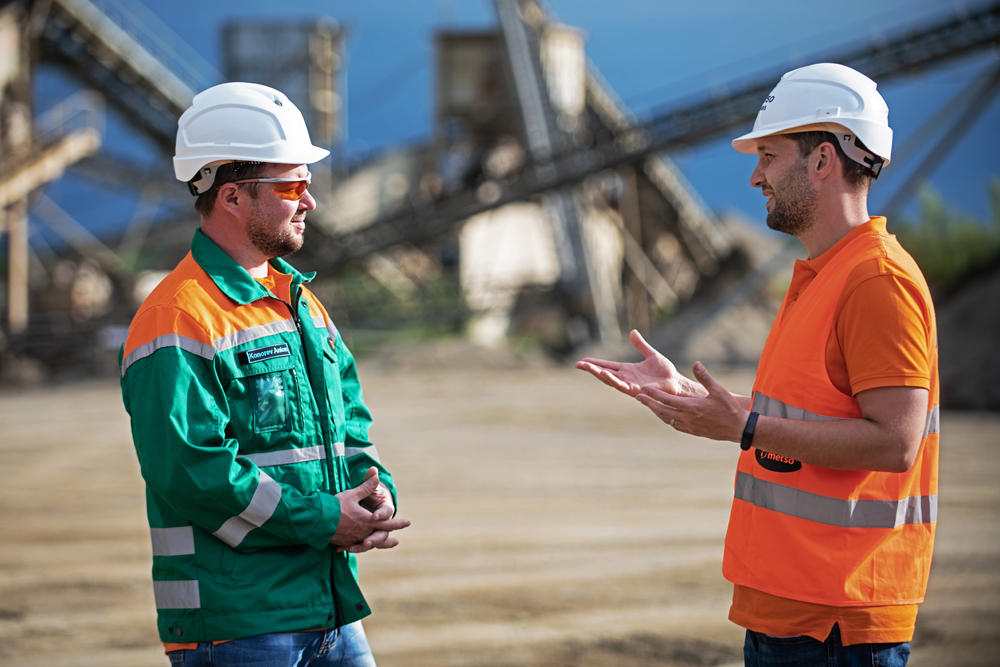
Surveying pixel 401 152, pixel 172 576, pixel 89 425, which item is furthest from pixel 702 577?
pixel 401 152

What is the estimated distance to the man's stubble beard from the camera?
2.36 meters

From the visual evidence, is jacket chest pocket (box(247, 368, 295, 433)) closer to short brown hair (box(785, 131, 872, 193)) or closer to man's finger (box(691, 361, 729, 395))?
man's finger (box(691, 361, 729, 395))

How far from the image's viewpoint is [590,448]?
36.8 ft

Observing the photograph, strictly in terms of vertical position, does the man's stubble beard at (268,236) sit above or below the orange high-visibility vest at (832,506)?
above

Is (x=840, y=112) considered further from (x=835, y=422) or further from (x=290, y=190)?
(x=290, y=190)

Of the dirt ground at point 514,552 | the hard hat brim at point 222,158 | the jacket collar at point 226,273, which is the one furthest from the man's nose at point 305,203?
the dirt ground at point 514,552

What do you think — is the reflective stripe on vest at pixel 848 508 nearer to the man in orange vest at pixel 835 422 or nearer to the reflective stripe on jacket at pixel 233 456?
the man in orange vest at pixel 835 422

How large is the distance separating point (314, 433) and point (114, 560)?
16.6 feet

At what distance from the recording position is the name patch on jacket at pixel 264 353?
2197 millimetres

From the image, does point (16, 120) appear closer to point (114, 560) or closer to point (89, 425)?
point (89, 425)

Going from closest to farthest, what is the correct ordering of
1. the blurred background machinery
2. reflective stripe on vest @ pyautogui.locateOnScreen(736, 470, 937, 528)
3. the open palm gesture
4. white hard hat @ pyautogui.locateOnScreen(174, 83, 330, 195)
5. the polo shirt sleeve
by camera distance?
the polo shirt sleeve
reflective stripe on vest @ pyautogui.locateOnScreen(736, 470, 937, 528)
white hard hat @ pyautogui.locateOnScreen(174, 83, 330, 195)
the open palm gesture
the blurred background machinery

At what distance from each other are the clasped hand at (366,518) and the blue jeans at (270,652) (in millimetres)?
252

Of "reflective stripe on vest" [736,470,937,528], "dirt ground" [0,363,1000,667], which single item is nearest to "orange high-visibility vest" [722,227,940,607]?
"reflective stripe on vest" [736,470,937,528]

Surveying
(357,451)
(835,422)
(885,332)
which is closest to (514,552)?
(357,451)
